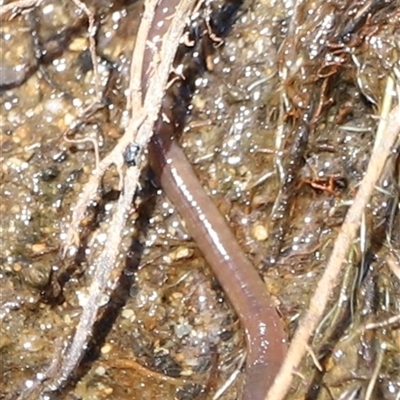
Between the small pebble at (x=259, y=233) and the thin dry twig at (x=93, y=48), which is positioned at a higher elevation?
the thin dry twig at (x=93, y=48)

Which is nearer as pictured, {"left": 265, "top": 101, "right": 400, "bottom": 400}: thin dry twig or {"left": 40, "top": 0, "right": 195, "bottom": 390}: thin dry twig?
{"left": 265, "top": 101, "right": 400, "bottom": 400}: thin dry twig

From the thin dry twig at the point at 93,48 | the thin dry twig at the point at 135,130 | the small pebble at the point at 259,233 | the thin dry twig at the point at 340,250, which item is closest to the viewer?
the thin dry twig at the point at 340,250

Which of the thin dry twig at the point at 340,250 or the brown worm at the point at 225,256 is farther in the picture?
the brown worm at the point at 225,256

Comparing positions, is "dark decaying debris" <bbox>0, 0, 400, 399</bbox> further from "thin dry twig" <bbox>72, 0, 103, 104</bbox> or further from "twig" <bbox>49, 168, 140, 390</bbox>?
"twig" <bbox>49, 168, 140, 390</bbox>

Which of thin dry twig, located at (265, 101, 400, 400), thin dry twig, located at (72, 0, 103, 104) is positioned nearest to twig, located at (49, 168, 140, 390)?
thin dry twig, located at (72, 0, 103, 104)

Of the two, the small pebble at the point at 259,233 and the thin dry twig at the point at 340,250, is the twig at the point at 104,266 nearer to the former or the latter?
the small pebble at the point at 259,233

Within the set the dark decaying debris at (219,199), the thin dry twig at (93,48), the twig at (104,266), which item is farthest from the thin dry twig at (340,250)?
the thin dry twig at (93,48)
